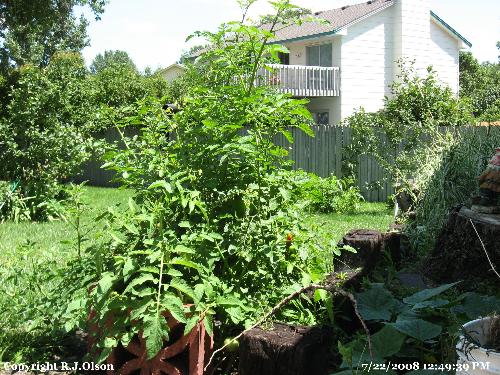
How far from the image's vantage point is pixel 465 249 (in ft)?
14.2

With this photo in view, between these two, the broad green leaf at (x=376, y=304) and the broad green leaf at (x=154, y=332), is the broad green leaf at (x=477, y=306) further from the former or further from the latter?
the broad green leaf at (x=154, y=332)

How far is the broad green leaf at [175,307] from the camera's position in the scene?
2492 mm

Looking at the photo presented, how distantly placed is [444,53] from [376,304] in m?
26.3

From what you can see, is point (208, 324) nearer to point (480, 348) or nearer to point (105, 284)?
point (105, 284)

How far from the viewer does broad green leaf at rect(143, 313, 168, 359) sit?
7.97 feet

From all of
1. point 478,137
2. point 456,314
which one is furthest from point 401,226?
point 456,314

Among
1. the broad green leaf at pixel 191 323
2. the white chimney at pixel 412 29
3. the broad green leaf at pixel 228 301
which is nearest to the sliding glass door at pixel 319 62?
the white chimney at pixel 412 29

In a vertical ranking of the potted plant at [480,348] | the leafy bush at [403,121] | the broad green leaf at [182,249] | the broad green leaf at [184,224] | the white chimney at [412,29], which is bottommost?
the potted plant at [480,348]

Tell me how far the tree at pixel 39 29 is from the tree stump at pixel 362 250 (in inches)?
550

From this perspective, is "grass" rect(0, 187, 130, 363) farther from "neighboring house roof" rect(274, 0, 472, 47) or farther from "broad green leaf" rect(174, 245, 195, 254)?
"neighboring house roof" rect(274, 0, 472, 47)

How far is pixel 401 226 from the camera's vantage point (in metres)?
5.96

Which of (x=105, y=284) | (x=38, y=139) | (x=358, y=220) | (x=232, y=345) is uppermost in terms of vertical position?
(x=38, y=139)

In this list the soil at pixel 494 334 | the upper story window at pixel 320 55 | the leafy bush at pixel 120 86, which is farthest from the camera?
the upper story window at pixel 320 55

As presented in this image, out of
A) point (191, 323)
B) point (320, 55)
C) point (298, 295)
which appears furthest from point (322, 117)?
point (191, 323)
